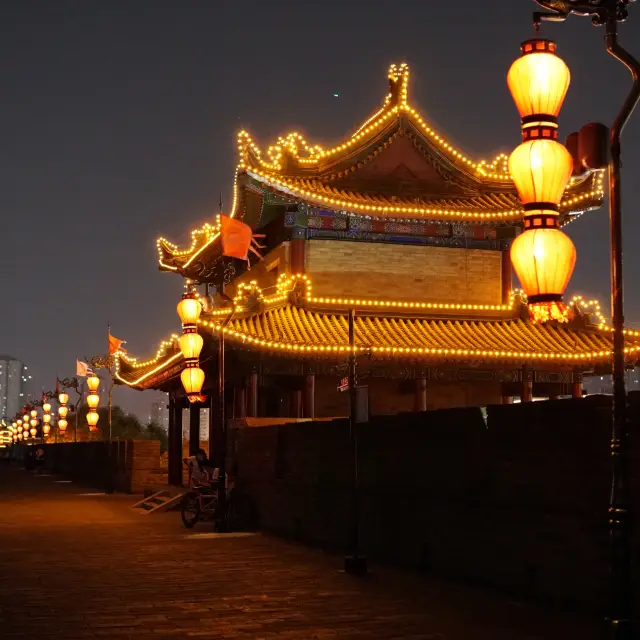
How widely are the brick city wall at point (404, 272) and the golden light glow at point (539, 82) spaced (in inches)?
618

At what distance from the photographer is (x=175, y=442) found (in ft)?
107

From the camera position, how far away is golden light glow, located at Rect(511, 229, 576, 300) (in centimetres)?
920

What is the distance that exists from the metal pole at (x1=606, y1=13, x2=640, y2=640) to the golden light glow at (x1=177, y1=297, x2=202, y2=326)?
1406 centimetres

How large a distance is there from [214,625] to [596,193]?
18.9 meters

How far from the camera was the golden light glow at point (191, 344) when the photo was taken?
22.1 m

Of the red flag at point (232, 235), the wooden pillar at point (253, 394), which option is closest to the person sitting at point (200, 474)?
the wooden pillar at point (253, 394)

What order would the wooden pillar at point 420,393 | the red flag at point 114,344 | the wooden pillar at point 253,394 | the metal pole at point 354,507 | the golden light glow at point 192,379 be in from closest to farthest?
the metal pole at point 354,507 < the golden light glow at point 192,379 < the wooden pillar at point 253,394 < the wooden pillar at point 420,393 < the red flag at point 114,344

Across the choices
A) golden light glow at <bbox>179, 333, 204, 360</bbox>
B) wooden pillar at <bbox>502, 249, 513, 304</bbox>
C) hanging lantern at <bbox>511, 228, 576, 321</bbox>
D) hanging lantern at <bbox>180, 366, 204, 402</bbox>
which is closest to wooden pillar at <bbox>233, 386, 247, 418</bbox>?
hanging lantern at <bbox>180, 366, 204, 402</bbox>

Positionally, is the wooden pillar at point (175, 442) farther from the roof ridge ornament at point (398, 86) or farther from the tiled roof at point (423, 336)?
the roof ridge ornament at point (398, 86)

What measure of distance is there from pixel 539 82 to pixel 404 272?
16420mm

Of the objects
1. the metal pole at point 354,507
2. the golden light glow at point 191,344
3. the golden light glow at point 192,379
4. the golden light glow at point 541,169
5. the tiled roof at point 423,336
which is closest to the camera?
the golden light glow at point 541,169

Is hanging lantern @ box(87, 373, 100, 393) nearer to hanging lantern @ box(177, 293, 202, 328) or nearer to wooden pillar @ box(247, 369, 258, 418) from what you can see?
wooden pillar @ box(247, 369, 258, 418)

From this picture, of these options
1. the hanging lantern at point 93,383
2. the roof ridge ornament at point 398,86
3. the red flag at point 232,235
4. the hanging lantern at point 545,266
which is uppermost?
the roof ridge ornament at point 398,86

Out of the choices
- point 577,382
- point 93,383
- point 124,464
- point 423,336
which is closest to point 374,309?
point 423,336
